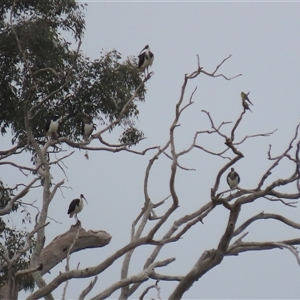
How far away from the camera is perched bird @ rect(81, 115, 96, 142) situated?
11781 millimetres

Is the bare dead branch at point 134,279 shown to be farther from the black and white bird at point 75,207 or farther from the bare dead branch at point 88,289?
the black and white bird at point 75,207

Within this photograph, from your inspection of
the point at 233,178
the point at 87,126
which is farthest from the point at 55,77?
the point at 233,178

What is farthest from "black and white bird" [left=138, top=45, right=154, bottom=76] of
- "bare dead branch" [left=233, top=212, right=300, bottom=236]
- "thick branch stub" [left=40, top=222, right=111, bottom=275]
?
"bare dead branch" [left=233, top=212, right=300, bottom=236]

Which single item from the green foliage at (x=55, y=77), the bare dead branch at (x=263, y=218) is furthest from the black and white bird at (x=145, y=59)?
the bare dead branch at (x=263, y=218)

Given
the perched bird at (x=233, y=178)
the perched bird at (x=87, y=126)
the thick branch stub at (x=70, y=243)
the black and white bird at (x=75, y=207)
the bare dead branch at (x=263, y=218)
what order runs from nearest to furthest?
the bare dead branch at (x=263, y=218) < the thick branch stub at (x=70, y=243) < the perched bird at (x=233, y=178) < the black and white bird at (x=75, y=207) < the perched bird at (x=87, y=126)

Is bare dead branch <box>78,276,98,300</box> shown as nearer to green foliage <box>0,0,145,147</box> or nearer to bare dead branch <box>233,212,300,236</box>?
bare dead branch <box>233,212,300,236</box>

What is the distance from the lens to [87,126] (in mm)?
11836

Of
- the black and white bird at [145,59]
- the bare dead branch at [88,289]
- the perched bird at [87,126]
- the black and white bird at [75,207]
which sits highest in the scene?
the black and white bird at [145,59]

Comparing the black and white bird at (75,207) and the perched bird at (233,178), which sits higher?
the perched bird at (233,178)

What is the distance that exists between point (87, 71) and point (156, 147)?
4098 millimetres

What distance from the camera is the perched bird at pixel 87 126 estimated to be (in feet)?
38.7

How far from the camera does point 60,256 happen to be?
9.99 m

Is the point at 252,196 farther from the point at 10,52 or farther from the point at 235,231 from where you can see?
the point at 10,52

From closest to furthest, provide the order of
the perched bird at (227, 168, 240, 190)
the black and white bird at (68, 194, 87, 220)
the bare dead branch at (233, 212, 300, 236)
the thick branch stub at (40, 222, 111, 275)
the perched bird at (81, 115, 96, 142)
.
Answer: the bare dead branch at (233, 212, 300, 236) → the thick branch stub at (40, 222, 111, 275) → the perched bird at (227, 168, 240, 190) → the black and white bird at (68, 194, 87, 220) → the perched bird at (81, 115, 96, 142)
